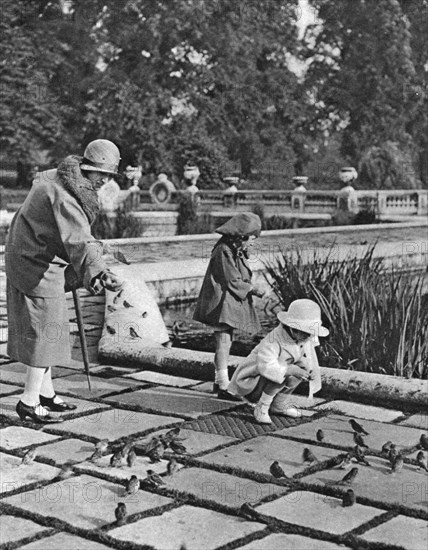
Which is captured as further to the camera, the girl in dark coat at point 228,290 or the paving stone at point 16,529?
the girl in dark coat at point 228,290

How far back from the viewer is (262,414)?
5.42 m

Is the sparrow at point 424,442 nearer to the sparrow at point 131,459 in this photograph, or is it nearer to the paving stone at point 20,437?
the sparrow at point 131,459

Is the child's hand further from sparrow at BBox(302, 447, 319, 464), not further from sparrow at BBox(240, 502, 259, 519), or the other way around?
sparrow at BBox(240, 502, 259, 519)

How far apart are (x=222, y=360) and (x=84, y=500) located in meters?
2.10

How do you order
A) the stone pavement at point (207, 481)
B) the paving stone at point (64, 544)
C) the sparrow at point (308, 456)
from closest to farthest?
the paving stone at point (64, 544)
the stone pavement at point (207, 481)
the sparrow at point (308, 456)

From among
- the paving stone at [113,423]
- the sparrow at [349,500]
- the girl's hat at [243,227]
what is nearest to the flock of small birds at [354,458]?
the sparrow at [349,500]

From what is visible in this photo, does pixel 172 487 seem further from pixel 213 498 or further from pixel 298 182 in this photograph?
pixel 298 182

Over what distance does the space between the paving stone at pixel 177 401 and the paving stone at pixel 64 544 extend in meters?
1.85

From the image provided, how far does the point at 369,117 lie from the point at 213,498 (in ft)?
122

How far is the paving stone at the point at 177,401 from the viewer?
5.70 metres

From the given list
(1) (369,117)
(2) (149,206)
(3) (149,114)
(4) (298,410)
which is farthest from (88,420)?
(1) (369,117)

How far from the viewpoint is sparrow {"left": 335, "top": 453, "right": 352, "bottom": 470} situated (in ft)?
15.0

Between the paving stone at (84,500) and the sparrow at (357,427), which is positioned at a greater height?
the sparrow at (357,427)

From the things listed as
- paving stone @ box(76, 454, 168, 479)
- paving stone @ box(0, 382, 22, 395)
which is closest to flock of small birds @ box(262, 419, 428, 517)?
paving stone @ box(76, 454, 168, 479)
